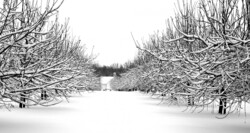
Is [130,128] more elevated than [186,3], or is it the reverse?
[186,3]

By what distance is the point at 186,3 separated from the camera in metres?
11.8

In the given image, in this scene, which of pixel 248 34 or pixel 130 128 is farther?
pixel 130 128

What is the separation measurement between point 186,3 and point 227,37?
3757 mm

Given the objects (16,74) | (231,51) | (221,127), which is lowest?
(221,127)

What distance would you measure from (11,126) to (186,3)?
6.79m

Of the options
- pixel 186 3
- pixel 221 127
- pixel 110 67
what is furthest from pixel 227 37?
pixel 110 67

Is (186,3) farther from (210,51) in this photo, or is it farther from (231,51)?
(231,51)

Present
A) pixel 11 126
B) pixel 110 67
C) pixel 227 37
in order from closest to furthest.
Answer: pixel 227 37 < pixel 11 126 < pixel 110 67

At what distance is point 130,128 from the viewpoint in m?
9.48

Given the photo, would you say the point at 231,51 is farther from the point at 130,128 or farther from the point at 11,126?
the point at 11,126

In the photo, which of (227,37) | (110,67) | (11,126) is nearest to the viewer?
(227,37)

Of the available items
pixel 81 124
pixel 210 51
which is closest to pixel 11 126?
pixel 81 124

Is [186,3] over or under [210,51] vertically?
over

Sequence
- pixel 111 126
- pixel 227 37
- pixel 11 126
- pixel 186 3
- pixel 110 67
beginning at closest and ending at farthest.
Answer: pixel 227 37
pixel 11 126
pixel 111 126
pixel 186 3
pixel 110 67
